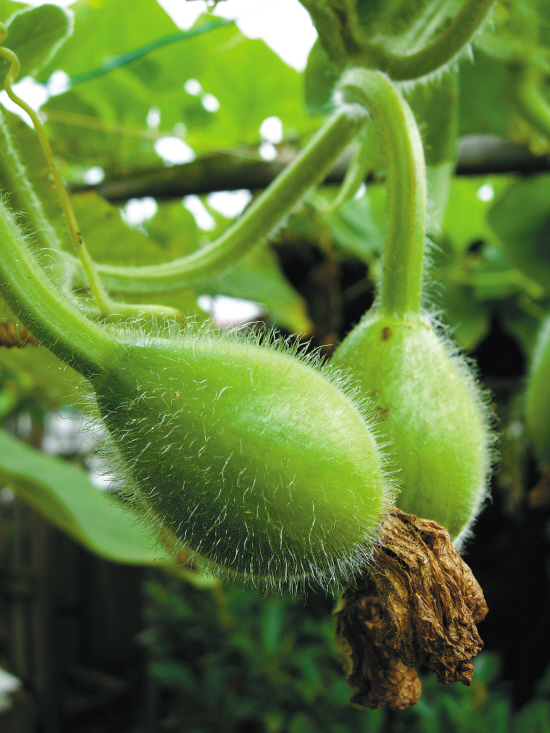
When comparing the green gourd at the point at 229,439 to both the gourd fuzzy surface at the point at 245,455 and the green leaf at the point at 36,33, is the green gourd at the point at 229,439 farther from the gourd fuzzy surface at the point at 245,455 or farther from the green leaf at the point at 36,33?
the green leaf at the point at 36,33

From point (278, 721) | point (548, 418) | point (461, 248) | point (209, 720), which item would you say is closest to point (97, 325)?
point (548, 418)

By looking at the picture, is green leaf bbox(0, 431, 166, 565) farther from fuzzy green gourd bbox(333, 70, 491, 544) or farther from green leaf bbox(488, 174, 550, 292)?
green leaf bbox(488, 174, 550, 292)

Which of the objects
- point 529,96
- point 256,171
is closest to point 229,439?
point 256,171

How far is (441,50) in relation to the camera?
529mm

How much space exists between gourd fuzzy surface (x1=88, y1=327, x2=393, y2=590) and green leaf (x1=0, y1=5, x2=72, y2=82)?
34 centimetres

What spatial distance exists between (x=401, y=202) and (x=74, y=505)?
66 cm

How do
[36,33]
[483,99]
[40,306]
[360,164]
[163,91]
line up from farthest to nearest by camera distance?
[163,91]
[483,99]
[360,164]
[36,33]
[40,306]

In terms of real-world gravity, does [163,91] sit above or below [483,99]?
below

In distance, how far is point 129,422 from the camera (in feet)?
1.18

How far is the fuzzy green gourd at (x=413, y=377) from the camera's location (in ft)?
1.36

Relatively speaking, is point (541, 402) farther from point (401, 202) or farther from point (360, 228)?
point (360, 228)

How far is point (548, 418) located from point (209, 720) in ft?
7.36

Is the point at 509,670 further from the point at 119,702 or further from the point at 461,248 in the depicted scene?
the point at 119,702

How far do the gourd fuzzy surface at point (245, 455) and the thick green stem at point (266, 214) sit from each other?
24 cm
